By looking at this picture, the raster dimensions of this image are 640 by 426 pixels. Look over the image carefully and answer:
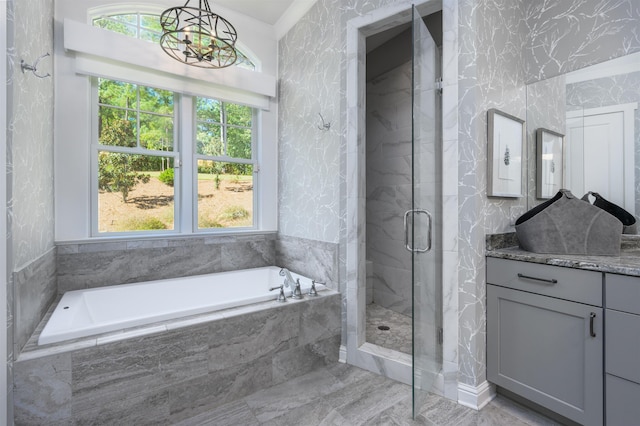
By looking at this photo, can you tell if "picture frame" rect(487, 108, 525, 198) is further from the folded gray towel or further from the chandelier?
the chandelier

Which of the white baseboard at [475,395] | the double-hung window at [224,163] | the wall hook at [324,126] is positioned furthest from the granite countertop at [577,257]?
the double-hung window at [224,163]

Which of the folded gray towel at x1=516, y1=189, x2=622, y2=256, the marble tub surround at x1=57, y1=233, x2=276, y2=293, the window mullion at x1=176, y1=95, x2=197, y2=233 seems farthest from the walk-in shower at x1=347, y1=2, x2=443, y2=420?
the window mullion at x1=176, y1=95, x2=197, y2=233

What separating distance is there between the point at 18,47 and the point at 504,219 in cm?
282

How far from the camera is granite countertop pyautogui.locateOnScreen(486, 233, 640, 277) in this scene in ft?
4.56

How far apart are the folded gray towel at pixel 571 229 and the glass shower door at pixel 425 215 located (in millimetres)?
549

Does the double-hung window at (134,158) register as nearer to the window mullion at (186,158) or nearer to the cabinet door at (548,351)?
the window mullion at (186,158)

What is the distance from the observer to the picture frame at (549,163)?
202 cm

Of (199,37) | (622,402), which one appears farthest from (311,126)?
(622,402)

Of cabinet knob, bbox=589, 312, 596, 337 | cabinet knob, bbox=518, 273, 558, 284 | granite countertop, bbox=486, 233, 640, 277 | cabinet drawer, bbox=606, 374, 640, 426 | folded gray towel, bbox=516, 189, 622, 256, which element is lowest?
cabinet drawer, bbox=606, 374, 640, 426

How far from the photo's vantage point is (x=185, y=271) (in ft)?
9.16

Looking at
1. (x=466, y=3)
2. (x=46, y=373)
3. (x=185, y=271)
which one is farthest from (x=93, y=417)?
(x=466, y=3)

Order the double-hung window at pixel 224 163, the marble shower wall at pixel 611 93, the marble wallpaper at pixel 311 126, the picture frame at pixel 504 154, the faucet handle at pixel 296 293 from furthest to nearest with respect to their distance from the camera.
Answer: the double-hung window at pixel 224 163 → the marble wallpaper at pixel 311 126 → the faucet handle at pixel 296 293 → the picture frame at pixel 504 154 → the marble shower wall at pixel 611 93

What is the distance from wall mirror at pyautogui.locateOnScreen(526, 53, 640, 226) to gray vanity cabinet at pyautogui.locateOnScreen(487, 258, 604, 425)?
673 mm

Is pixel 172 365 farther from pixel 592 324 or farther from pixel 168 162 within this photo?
pixel 592 324
